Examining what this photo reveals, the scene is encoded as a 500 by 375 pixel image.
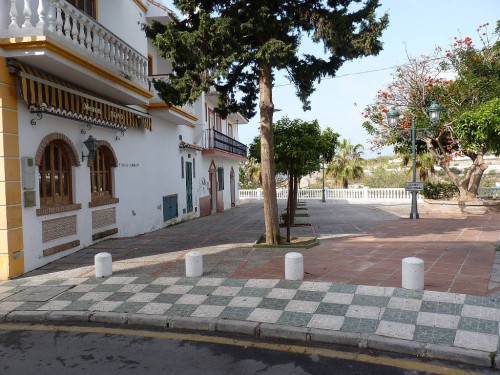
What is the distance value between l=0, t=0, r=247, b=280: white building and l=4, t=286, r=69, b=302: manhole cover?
107 centimetres

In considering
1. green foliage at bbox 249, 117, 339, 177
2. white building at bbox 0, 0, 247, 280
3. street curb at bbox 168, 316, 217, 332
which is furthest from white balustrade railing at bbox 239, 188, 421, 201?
street curb at bbox 168, 316, 217, 332

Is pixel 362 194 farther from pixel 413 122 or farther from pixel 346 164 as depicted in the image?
pixel 413 122

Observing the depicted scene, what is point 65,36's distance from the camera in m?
8.18

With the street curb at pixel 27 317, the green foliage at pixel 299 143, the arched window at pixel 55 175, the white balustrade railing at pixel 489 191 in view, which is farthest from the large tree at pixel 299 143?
the white balustrade railing at pixel 489 191

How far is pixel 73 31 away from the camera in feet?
27.6

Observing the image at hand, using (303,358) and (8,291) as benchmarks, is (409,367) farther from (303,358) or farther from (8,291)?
(8,291)

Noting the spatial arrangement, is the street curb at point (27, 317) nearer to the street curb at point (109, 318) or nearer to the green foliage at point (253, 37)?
the street curb at point (109, 318)

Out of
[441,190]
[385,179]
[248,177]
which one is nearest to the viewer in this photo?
[441,190]

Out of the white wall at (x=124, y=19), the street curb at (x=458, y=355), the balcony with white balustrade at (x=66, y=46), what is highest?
the white wall at (x=124, y=19)

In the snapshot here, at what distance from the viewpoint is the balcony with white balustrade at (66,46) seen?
717 cm

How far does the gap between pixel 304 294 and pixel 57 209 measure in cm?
578

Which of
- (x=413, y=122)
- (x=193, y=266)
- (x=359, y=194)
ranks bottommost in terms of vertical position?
(x=193, y=266)

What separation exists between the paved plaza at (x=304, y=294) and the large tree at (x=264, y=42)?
8.55 feet

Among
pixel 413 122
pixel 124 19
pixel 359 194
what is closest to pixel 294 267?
pixel 124 19
